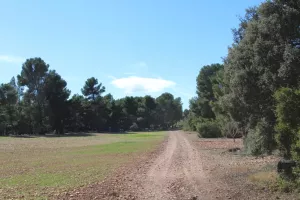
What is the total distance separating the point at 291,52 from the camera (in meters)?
14.1

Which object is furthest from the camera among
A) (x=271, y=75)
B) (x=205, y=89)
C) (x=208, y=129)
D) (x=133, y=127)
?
(x=133, y=127)

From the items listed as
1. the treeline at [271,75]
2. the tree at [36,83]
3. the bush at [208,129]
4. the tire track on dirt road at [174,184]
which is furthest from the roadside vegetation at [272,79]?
the tree at [36,83]

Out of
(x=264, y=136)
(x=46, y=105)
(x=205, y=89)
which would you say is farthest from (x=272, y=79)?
(x=46, y=105)

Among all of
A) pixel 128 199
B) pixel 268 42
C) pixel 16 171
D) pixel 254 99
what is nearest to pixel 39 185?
pixel 128 199

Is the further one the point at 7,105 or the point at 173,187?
the point at 7,105

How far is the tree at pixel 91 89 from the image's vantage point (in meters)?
145

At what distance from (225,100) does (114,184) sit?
23.7 ft

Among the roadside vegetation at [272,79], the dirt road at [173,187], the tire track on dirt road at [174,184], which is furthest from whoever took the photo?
the tire track on dirt road at [174,184]

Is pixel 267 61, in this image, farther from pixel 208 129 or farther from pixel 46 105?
pixel 46 105

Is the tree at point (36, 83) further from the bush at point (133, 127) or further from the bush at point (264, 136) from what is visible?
the bush at point (264, 136)

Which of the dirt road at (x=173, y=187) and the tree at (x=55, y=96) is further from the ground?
the tree at (x=55, y=96)

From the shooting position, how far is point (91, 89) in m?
145

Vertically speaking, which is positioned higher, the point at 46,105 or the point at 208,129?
the point at 46,105

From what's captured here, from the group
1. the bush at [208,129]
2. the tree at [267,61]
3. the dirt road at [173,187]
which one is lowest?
the dirt road at [173,187]
